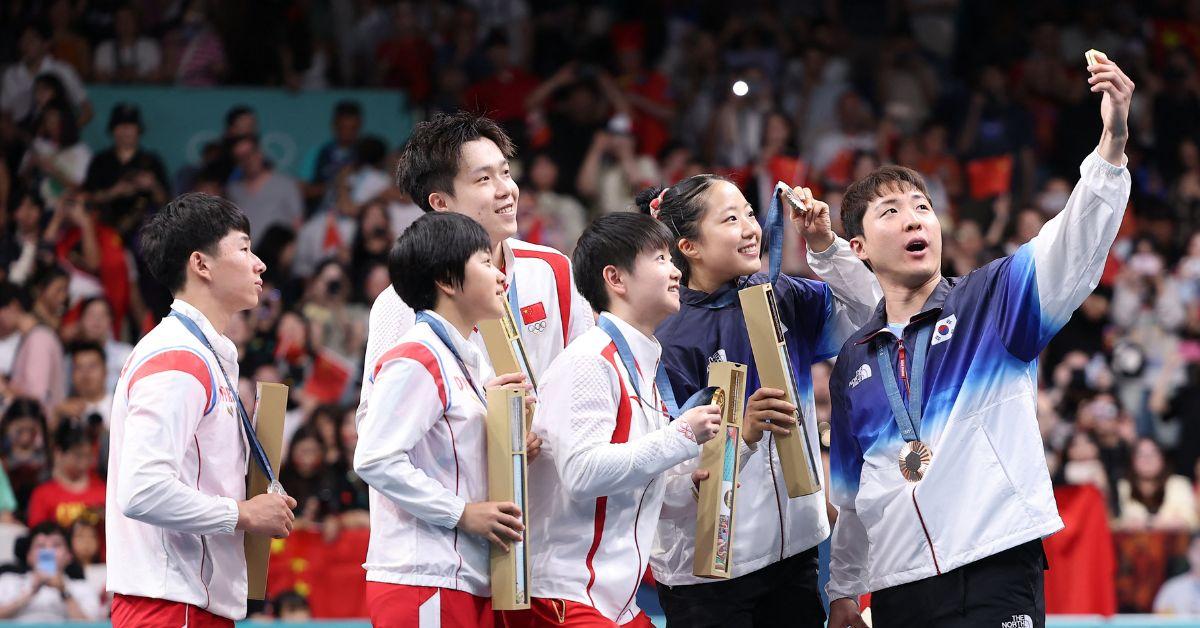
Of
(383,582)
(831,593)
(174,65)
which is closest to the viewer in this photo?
(383,582)

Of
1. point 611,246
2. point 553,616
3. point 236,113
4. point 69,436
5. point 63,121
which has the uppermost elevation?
point 236,113

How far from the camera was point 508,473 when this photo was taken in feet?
12.8

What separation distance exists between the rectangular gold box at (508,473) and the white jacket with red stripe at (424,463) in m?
0.07

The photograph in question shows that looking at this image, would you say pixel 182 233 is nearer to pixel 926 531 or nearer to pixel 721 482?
pixel 721 482

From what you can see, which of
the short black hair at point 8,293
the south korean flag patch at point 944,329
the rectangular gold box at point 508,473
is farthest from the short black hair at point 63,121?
the south korean flag patch at point 944,329

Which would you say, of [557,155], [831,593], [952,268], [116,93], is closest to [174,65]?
[116,93]

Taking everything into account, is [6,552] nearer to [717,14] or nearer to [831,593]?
[831,593]

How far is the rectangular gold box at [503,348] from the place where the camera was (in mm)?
4445

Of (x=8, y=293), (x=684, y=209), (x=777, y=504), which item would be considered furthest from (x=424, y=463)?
(x=8, y=293)

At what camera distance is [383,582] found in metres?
3.89

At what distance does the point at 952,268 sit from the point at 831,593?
650cm

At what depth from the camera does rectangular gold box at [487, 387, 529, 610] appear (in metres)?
3.87

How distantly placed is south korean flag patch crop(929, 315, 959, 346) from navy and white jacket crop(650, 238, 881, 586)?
1.68 feet

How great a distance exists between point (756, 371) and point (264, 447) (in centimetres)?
159
